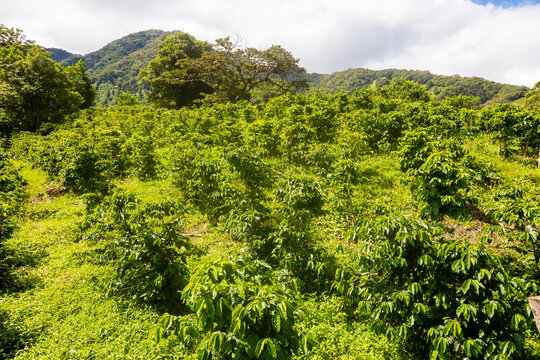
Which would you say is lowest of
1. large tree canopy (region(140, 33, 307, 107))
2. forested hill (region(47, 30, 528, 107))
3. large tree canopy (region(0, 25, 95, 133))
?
large tree canopy (region(0, 25, 95, 133))

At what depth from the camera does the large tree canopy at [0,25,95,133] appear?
22.9 meters

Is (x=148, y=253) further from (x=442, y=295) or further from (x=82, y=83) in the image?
(x=82, y=83)

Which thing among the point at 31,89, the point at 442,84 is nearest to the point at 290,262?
the point at 31,89

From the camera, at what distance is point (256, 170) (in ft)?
21.9

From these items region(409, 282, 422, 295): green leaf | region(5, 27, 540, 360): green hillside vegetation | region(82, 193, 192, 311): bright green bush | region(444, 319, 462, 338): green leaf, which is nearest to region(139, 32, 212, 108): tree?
region(5, 27, 540, 360): green hillside vegetation

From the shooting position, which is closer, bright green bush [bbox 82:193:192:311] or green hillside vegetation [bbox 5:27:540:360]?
green hillside vegetation [bbox 5:27:540:360]

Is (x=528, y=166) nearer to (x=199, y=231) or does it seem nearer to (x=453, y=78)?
(x=199, y=231)

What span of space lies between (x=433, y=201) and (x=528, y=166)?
28.3 feet

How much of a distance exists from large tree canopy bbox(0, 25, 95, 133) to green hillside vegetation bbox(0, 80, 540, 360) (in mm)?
18594

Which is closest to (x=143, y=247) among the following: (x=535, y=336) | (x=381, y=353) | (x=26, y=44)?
(x=381, y=353)

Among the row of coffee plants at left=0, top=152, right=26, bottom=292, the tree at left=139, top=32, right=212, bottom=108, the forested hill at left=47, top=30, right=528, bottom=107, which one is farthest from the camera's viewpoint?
the forested hill at left=47, top=30, right=528, bottom=107

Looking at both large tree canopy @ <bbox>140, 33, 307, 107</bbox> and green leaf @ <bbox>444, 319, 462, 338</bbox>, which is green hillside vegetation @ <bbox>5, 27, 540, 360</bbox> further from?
large tree canopy @ <bbox>140, 33, 307, 107</bbox>

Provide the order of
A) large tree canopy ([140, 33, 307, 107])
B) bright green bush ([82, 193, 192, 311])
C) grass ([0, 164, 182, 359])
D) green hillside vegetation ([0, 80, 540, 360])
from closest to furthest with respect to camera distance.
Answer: green hillside vegetation ([0, 80, 540, 360])
grass ([0, 164, 182, 359])
bright green bush ([82, 193, 192, 311])
large tree canopy ([140, 33, 307, 107])

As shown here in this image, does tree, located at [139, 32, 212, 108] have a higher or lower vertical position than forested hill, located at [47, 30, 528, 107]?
lower
